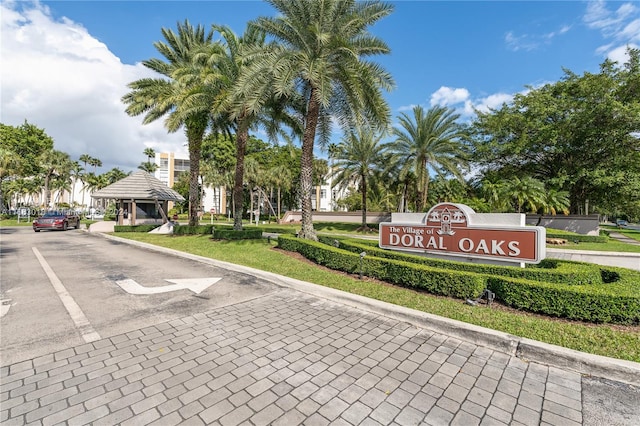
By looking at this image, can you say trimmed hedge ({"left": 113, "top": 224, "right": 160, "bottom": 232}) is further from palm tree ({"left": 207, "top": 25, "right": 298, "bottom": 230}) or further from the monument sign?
the monument sign

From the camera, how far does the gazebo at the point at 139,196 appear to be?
21641mm

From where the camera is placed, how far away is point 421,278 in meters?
6.82

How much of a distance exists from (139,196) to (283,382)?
23008 mm

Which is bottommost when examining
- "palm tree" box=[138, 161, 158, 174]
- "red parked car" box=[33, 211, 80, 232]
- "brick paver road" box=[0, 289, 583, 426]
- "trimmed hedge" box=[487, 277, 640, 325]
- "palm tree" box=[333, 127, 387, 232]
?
"brick paver road" box=[0, 289, 583, 426]

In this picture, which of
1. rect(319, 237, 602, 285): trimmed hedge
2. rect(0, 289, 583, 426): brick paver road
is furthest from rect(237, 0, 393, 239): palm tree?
rect(0, 289, 583, 426): brick paver road

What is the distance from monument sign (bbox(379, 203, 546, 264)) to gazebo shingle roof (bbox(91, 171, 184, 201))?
64.5 feet

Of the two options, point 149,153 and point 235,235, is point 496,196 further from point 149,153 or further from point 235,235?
point 149,153

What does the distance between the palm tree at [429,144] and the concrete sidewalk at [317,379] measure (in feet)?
70.1

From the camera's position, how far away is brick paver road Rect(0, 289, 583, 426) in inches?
113

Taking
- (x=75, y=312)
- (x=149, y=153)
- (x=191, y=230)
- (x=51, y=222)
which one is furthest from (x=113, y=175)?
(x=75, y=312)

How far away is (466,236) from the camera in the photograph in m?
8.29

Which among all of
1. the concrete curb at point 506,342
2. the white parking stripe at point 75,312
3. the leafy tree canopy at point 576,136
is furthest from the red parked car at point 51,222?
the leafy tree canopy at point 576,136

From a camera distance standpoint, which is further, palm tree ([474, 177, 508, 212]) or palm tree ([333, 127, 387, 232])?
palm tree ([333, 127, 387, 232])

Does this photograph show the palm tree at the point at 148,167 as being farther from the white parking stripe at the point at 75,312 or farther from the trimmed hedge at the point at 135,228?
the white parking stripe at the point at 75,312
